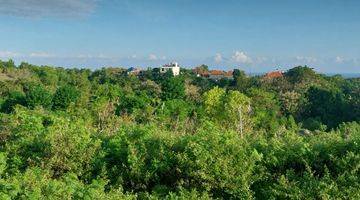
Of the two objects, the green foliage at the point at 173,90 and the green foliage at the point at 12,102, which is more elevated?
the green foliage at the point at 173,90

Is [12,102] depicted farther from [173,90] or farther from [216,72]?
[216,72]

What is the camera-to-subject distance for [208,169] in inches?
572

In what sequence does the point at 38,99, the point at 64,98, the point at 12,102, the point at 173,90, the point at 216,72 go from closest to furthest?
the point at 38,99 → the point at 64,98 → the point at 12,102 → the point at 173,90 → the point at 216,72

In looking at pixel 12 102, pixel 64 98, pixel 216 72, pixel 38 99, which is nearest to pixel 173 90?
pixel 64 98

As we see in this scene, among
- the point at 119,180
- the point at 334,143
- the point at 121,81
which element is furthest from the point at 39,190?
the point at 121,81

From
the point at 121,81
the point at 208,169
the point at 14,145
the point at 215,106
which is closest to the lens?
the point at 208,169

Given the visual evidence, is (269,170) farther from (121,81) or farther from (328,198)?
(121,81)

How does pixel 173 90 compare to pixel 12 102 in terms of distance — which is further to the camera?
pixel 173 90

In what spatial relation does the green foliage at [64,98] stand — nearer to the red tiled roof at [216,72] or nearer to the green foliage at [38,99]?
the green foliage at [38,99]

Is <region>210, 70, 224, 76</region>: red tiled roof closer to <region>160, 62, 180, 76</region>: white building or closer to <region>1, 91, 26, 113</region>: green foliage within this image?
<region>160, 62, 180, 76</region>: white building

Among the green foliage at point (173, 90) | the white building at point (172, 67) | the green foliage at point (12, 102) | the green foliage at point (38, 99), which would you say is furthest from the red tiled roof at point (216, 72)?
the green foliage at point (38, 99)

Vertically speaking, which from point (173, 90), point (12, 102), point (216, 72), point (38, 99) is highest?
point (216, 72)

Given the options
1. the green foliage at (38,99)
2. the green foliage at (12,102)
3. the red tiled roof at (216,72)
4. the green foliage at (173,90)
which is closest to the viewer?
the green foliage at (38,99)

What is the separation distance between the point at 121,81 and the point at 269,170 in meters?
61.6
